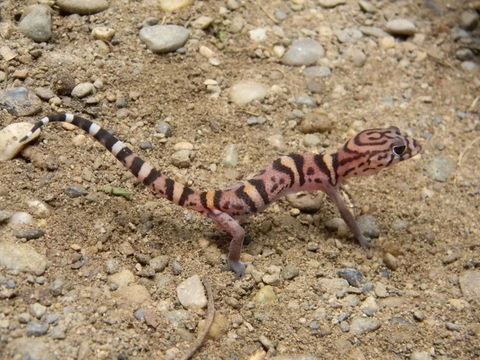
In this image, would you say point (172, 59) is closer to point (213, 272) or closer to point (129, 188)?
point (129, 188)

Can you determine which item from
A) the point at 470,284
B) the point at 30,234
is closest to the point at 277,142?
the point at 470,284

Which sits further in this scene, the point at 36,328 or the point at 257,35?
the point at 257,35

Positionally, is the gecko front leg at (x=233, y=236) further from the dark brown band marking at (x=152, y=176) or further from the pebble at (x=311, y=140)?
→ the pebble at (x=311, y=140)

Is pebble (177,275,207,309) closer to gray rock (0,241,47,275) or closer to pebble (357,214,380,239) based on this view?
gray rock (0,241,47,275)

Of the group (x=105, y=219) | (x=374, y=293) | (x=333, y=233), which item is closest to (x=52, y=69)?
(x=105, y=219)

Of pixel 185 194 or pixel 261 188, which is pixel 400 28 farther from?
pixel 185 194

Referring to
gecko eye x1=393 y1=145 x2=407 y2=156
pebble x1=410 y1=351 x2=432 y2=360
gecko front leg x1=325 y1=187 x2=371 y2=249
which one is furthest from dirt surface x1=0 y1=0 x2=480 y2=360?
gecko eye x1=393 y1=145 x2=407 y2=156
